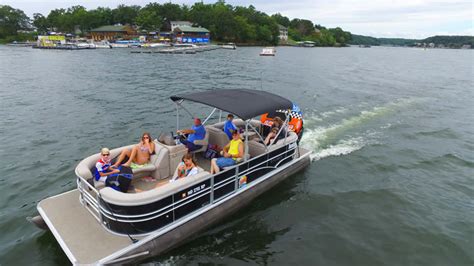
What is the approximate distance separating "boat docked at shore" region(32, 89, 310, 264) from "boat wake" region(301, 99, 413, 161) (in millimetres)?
4747

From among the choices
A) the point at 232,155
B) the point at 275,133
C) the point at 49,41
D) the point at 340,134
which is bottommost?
the point at 340,134

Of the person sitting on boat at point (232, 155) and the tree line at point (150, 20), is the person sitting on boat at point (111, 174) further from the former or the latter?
the tree line at point (150, 20)

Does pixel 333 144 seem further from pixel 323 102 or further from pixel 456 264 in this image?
pixel 323 102

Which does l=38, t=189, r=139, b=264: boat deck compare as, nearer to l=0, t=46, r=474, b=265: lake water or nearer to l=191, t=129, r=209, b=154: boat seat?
l=0, t=46, r=474, b=265: lake water

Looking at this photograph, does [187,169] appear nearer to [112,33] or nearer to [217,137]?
[217,137]

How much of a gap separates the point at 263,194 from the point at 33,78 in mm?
31921

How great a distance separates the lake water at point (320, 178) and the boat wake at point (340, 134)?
2.9 inches

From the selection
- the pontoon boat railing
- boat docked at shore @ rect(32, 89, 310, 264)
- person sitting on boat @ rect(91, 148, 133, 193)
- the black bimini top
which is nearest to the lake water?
boat docked at shore @ rect(32, 89, 310, 264)

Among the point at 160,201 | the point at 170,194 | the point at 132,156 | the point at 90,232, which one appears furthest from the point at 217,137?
the point at 90,232

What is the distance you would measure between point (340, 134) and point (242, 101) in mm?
8958

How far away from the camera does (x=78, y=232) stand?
21.7 feet

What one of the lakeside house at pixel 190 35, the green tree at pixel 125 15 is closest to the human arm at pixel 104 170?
the lakeside house at pixel 190 35

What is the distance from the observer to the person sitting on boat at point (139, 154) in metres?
8.36

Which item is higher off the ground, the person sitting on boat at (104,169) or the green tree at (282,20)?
the green tree at (282,20)
